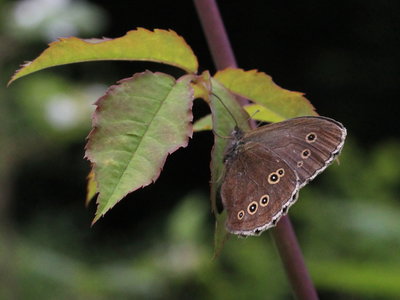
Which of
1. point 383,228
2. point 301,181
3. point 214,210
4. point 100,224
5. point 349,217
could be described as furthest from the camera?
point 100,224

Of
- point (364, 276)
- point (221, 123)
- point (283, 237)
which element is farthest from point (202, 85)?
point (364, 276)

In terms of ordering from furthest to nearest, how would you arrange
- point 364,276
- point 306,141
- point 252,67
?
point 252,67, point 364,276, point 306,141

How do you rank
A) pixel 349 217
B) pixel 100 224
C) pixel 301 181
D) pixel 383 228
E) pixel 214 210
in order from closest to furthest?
1. pixel 214 210
2. pixel 301 181
3. pixel 383 228
4. pixel 349 217
5. pixel 100 224

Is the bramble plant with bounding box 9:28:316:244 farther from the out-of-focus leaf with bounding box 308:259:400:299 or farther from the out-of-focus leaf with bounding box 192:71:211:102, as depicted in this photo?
the out-of-focus leaf with bounding box 308:259:400:299

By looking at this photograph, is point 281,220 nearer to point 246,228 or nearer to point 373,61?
point 246,228

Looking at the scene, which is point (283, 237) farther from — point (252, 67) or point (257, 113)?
point (252, 67)

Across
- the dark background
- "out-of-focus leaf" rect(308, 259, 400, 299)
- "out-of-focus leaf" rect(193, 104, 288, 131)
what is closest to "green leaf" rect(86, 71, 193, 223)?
"out-of-focus leaf" rect(193, 104, 288, 131)

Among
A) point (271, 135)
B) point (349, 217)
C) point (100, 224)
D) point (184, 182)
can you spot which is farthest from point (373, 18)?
point (271, 135)
